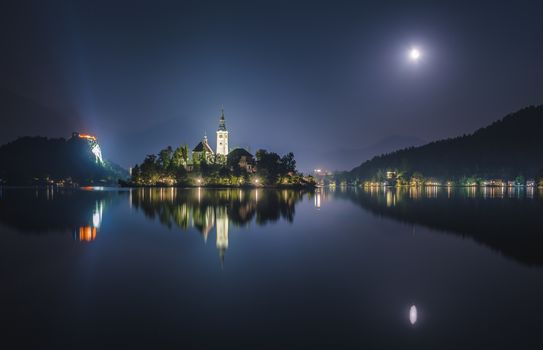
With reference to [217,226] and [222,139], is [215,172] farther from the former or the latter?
[217,226]

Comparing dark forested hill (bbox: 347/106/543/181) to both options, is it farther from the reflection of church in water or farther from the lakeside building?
the reflection of church in water

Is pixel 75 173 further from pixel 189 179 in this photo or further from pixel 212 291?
pixel 212 291

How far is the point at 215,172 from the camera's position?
368 feet

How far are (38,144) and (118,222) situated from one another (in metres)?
167

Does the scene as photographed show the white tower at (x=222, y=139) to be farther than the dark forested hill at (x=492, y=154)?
No

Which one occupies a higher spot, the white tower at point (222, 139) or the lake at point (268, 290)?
the white tower at point (222, 139)

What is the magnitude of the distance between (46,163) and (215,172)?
8831 centimetres

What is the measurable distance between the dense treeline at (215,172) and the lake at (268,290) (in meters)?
90.3

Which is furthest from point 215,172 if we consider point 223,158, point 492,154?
point 492,154

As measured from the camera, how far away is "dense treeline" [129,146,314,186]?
112 m

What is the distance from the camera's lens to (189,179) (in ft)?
375

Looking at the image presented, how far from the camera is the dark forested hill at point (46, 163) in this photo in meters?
147

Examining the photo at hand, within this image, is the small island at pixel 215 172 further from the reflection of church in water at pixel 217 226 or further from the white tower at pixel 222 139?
the reflection of church in water at pixel 217 226

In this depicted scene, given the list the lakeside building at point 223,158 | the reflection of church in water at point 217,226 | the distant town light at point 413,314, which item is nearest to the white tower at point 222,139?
the lakeside building at point 223,158
